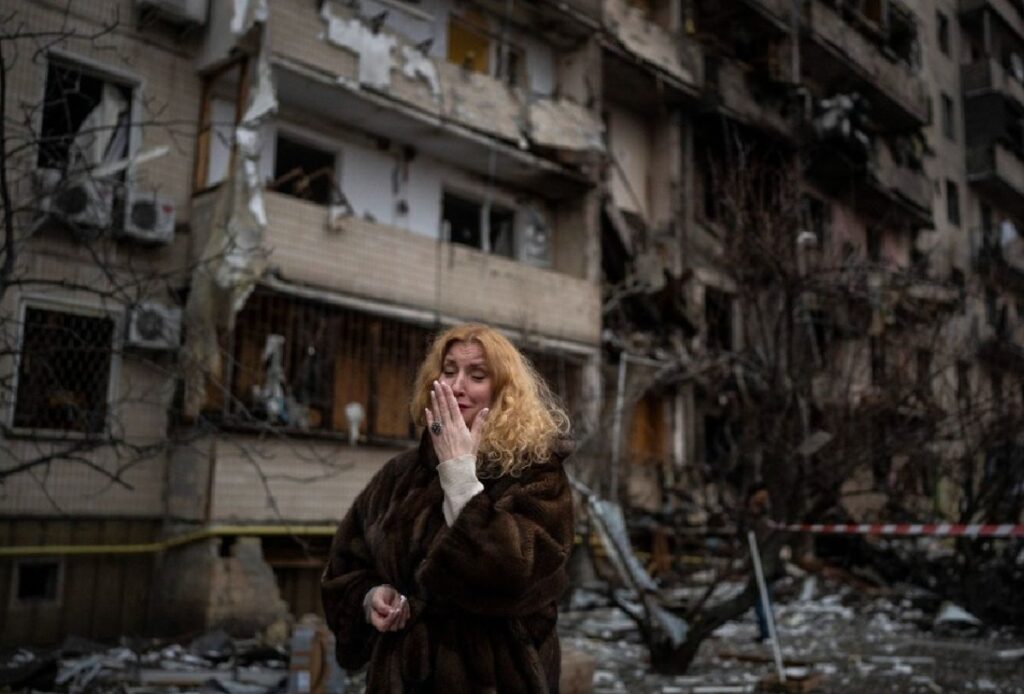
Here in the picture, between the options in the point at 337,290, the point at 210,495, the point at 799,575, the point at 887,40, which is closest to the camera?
the point at 210,495

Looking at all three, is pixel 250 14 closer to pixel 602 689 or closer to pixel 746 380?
pixel 746 380

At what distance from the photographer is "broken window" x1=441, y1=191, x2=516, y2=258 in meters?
17.4

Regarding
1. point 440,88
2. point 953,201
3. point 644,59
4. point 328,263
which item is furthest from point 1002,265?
point 953,201

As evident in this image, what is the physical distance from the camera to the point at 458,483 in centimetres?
266

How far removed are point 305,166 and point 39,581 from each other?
7250 millimetres

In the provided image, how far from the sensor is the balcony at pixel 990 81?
31.0 metres

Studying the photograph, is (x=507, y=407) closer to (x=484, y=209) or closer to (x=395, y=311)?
(x=395, y=311)

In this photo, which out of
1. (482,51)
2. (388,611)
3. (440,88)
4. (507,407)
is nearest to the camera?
(388,611)

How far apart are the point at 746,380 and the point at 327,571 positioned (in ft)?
32.2

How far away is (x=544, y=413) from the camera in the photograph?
115 inches

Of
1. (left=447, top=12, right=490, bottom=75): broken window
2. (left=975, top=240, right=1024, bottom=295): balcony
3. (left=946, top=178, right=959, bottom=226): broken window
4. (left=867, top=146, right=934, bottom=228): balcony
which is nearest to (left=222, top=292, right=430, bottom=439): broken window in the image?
(left=447, top=12, right=490, bottom=75): broken window

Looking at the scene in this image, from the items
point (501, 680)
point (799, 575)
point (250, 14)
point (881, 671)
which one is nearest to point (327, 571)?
point (501, 680)

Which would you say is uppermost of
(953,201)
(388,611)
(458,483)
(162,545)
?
(953,201)

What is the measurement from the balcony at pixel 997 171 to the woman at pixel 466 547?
110 feet
